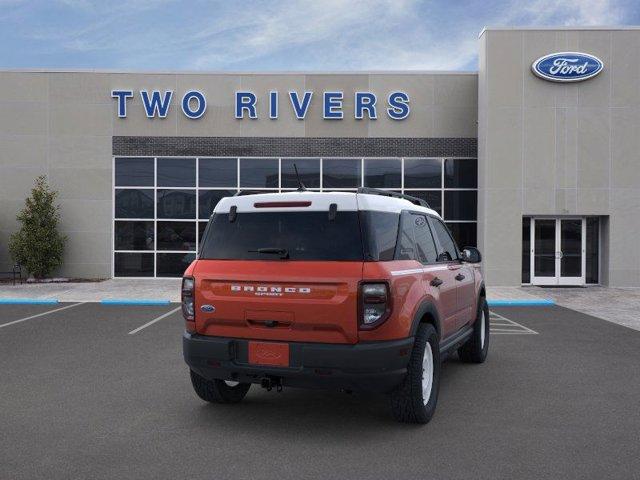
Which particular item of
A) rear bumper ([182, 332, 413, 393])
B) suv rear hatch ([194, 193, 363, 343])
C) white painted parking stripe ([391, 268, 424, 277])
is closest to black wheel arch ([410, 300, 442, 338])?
rear bumper ([182, 332, 413, 393])

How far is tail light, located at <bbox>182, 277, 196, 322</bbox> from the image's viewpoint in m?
4.87

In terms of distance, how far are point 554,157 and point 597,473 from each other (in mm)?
15021

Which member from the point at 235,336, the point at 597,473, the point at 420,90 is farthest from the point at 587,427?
the point at 420,90

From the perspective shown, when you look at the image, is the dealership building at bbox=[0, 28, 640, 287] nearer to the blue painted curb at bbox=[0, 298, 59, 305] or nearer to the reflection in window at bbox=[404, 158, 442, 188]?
the reflection in window at bbox=[404, 158, 442, 188]

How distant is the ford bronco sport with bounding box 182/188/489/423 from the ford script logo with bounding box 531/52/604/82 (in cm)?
1425

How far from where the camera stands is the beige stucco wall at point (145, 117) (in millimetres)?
19047

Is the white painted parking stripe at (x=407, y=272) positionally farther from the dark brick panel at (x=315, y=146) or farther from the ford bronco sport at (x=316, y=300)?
the dark brick panel at (x=315, y=146)

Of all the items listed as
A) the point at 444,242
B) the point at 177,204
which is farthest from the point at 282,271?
the point at 177,204

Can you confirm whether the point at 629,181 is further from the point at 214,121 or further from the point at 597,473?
the point at 597,473

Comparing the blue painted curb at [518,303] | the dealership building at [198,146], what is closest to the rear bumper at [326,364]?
the blue painted curb at [518,303]

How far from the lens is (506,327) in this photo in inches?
411

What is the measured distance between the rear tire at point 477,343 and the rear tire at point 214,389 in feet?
10.1

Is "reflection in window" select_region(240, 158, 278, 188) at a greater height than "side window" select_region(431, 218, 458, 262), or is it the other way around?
"reflection in window" select_region(240, 158, 278, 188)

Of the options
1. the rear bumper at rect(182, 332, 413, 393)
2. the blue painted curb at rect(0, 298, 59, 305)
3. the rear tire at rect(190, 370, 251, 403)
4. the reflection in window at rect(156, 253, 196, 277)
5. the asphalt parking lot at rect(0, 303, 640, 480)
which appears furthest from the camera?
the reflection in window at rect(156, 253, 196, 277)
